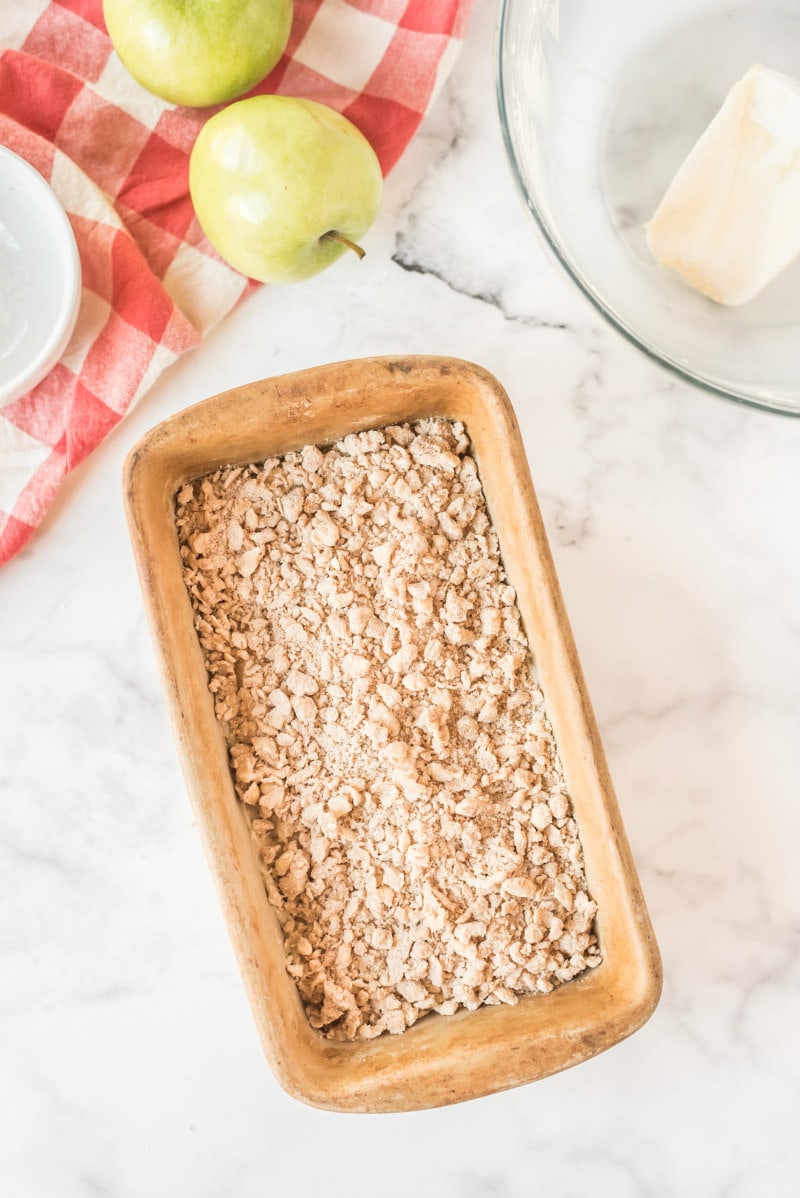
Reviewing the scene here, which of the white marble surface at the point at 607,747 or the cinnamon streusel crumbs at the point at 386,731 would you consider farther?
the white marble surface at the point at 607,747

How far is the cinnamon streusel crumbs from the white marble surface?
147 mm

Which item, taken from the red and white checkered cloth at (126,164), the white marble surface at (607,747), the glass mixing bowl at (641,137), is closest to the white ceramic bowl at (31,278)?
the red and white checkered cloth at (126,164)

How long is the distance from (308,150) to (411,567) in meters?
0.35

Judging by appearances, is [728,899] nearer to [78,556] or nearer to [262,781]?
[262,781]

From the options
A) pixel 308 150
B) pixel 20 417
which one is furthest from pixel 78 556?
pixel 308 150

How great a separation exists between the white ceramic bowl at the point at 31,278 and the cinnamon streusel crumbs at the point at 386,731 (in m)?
0.19

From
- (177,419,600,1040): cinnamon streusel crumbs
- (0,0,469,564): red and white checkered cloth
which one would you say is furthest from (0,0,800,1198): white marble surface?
(177,419,600,1040): cinnamon streusel crumbs

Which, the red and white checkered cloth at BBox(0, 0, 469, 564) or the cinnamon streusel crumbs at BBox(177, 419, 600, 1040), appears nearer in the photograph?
the cinnamon streusel crumbs at BBox(177, 419, 600, 1040)

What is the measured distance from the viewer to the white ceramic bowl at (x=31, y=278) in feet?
2.86

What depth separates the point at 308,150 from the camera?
81cm

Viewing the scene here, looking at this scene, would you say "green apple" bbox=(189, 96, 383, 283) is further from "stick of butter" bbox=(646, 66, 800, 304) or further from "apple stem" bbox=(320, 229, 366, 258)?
"stick of butter" bbox=(646, 66, 800, 304)

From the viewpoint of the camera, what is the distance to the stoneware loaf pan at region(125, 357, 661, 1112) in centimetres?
74

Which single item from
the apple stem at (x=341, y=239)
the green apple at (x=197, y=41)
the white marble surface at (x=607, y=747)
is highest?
the green apple at (x=197, y=41)

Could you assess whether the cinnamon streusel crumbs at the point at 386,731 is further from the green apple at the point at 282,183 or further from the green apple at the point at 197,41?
the green apple at the point at 197,41
